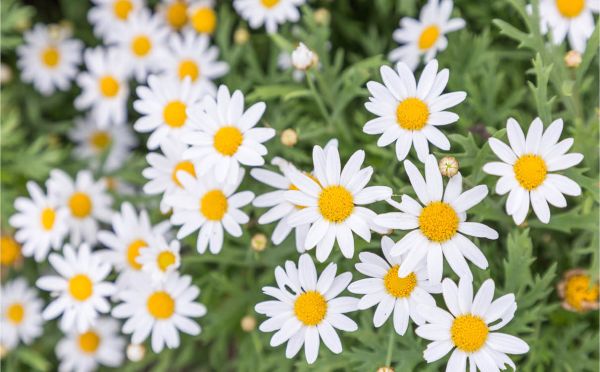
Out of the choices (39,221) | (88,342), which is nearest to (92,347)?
(88,342)

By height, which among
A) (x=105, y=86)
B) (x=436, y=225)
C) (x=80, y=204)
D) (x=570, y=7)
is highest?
(x=570, y=7)

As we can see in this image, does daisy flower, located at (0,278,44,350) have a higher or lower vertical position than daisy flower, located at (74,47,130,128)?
lower

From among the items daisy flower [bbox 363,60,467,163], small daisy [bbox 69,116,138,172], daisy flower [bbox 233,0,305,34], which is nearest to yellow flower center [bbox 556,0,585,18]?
daisy flower [bbox 363,60,467,163]

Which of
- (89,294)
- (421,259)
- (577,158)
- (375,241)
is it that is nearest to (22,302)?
(89,294)

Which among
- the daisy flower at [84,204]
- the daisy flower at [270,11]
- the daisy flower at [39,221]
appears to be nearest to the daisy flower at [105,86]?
the daisy flower at [84,204]

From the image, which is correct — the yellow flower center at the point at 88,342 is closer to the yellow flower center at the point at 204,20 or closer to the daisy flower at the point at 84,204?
the daisy flower at the point at 84,204

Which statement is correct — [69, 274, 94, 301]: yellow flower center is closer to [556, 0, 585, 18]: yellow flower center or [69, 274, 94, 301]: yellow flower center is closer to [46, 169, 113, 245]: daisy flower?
[46, 169, 113, 245]: daisy flower

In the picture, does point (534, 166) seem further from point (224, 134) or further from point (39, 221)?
point (39, 221)
